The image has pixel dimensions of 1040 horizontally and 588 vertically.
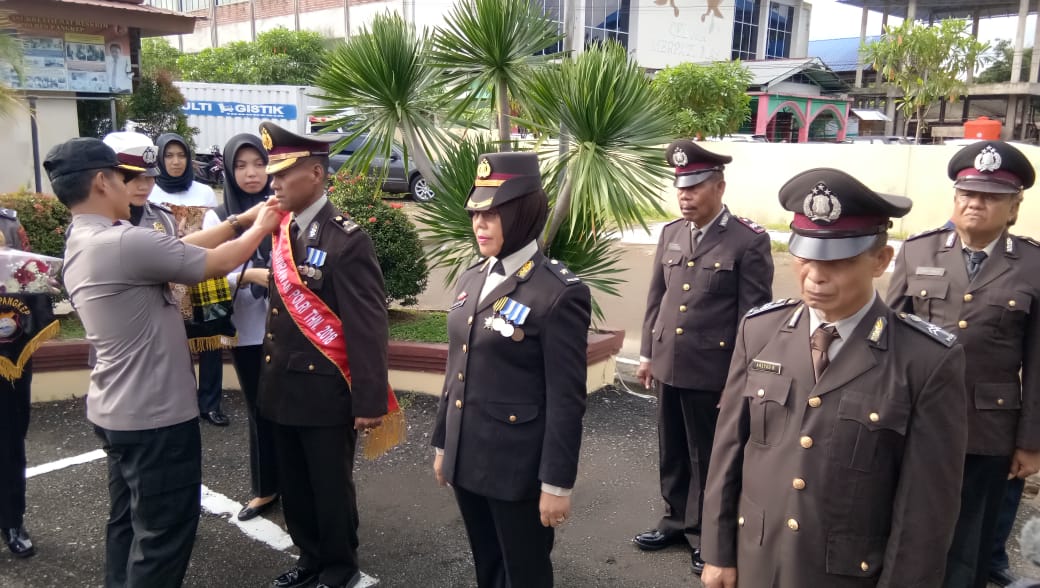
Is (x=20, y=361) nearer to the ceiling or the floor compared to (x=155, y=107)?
nearer to the floor

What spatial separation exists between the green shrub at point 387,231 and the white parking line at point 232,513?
2.28 meters

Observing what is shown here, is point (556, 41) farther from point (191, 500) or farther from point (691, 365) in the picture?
point (191, 500)

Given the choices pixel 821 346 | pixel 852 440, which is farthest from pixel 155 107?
pixel 852 440

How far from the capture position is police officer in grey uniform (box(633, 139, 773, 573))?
360cm

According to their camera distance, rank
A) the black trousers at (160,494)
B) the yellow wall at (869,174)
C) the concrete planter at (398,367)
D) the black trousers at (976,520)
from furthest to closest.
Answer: the yellow wall at (869,174) < the concrete planter at (398,367) < the black trousers at (976,520) < the black trousers at (160,494)

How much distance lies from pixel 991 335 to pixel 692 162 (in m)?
1.43

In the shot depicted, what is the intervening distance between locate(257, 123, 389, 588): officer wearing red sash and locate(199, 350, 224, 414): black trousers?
222 cm

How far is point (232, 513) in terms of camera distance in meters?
4.14

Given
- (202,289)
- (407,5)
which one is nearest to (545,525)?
(202,289)

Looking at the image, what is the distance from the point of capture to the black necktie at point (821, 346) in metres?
2.00

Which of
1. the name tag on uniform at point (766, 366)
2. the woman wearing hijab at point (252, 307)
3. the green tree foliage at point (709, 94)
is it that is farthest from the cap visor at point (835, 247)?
the green tree foliage at point (709, 94)

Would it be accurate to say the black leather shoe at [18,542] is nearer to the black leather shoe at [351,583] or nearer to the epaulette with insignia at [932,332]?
the black leather shoe at [351,583]

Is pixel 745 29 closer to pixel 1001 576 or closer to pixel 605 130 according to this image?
pixel 605 130

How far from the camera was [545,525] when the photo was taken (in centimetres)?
257
